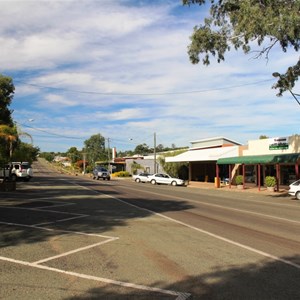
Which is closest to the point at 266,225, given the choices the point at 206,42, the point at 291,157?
the point at 206,42

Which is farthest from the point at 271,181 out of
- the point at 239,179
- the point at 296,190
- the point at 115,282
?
the point at 115,282

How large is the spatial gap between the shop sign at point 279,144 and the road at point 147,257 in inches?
854

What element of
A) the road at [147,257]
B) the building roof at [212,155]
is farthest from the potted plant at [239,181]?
the road at [147,257]

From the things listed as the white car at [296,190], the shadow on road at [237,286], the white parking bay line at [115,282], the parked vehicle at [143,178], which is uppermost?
the parked vehicle at [143,178]

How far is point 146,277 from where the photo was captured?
22.7 feet

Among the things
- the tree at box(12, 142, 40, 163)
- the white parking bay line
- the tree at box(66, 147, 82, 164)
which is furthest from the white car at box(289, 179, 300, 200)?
A: the tree at box(66, 147, 82, 164)

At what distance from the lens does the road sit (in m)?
6.22

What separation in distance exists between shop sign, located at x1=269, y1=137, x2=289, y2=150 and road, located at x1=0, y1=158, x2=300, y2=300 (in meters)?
21.7

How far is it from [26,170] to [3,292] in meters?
41.8

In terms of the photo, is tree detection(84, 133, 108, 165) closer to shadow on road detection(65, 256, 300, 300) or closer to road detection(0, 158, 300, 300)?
road detection(0, 158, 300, 300)

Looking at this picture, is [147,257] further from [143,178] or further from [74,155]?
[74,155]

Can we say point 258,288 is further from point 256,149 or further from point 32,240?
point 256,149

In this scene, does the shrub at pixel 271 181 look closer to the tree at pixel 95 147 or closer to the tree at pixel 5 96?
the tree at pixel 5 96

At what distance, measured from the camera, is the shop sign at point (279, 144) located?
3532 centimetres
